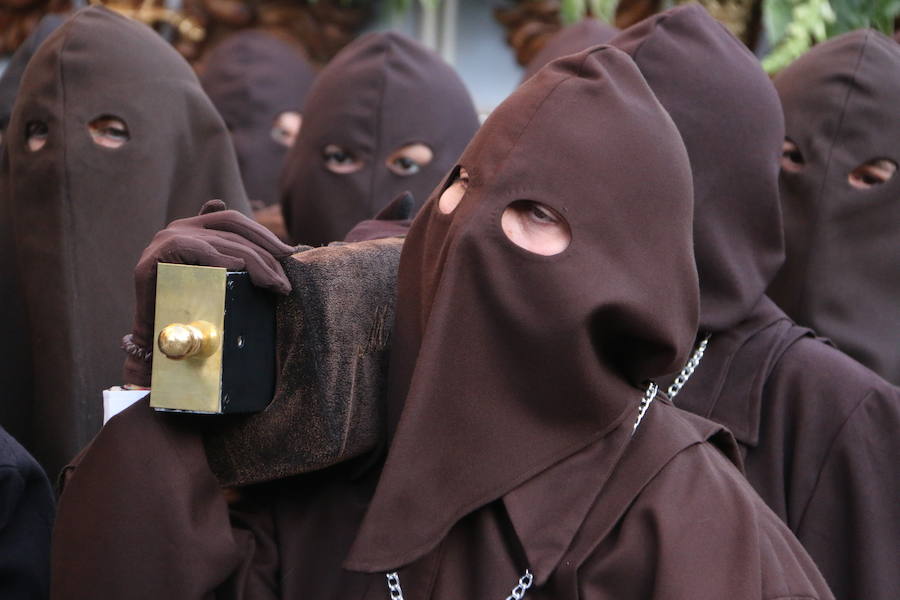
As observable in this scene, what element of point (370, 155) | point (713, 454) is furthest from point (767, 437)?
point (370, 155)

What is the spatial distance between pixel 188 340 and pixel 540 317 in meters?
0.47

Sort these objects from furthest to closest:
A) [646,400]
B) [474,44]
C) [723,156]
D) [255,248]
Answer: [474,44] < [723,156] < [646,400] < [255,248]

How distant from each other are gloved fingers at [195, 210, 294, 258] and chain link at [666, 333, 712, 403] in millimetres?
895

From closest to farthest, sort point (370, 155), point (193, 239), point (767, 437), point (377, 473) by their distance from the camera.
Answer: point (193, 239), point (377, 473), point (767, 437), point (370, 155)

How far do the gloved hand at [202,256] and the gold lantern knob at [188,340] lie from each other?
7 centimetres

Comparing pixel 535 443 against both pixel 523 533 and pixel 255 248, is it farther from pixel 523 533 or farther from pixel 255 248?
pixel 255 248

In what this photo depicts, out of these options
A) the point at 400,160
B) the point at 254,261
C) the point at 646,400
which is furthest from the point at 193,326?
the point at 400,160

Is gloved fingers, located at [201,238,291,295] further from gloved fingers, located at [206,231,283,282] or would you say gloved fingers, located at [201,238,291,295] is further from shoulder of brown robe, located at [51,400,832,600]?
shoulder of brown robe, located at [51,400,832,600]

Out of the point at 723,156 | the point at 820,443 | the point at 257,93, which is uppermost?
the point at 723,156

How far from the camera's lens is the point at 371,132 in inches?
138

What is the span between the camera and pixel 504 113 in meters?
1.68

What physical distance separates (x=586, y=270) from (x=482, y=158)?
0.23 m

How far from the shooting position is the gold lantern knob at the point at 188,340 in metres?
1.41

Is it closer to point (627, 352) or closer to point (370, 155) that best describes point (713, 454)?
point (627, 352)
